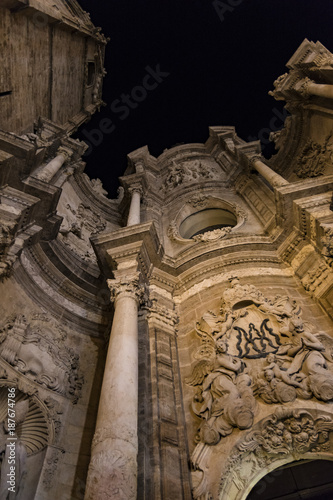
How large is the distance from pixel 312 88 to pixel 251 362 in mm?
9962

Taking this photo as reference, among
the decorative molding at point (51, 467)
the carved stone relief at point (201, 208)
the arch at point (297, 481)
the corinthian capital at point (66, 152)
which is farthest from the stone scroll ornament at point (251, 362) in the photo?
the corinthian capital at point (66, 152)

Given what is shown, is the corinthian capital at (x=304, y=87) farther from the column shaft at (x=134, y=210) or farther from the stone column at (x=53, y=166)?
the stone column at (x=53, y=166)

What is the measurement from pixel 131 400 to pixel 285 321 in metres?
3.74

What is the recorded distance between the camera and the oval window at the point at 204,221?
1359 cm

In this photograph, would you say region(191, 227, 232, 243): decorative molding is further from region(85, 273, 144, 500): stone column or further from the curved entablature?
the curved entablature

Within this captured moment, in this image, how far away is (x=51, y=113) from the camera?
16.2m

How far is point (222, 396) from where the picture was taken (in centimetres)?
623

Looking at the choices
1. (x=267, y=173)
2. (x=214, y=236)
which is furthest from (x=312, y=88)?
(x=214, y=236)

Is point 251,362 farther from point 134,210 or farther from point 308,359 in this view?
point 134,210

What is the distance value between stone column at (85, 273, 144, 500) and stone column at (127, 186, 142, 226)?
185 inches

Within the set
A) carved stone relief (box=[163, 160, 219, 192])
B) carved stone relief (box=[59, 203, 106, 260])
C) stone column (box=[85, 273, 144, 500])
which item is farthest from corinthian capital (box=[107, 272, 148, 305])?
carved stone relief (box=[163, 160, 219, 192])

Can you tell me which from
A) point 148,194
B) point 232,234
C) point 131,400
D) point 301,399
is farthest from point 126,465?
point 148,194

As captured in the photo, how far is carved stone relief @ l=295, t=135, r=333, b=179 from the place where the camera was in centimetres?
1275

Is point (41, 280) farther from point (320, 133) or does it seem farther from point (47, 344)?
point (320, 133)
